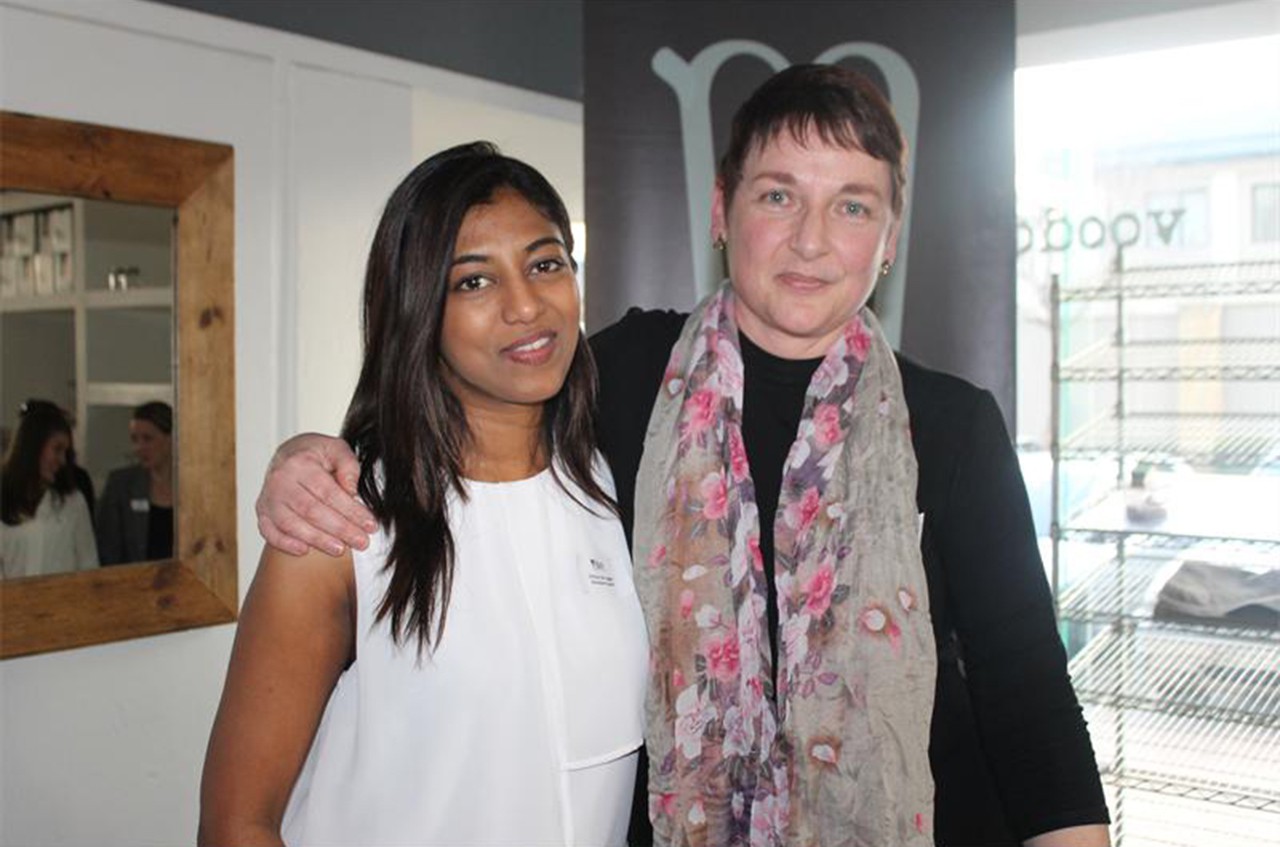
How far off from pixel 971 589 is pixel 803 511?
0.23 metres

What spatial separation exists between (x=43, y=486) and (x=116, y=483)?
0.16 m

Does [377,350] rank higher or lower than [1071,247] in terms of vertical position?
lower

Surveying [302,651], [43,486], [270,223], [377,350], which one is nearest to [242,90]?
[270,223]

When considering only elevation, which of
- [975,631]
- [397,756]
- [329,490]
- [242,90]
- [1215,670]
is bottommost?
[1215,670]

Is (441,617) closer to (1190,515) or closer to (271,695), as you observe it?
(271,695)

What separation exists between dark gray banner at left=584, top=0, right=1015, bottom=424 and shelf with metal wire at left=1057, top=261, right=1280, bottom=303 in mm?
447

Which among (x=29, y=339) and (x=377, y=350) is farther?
(x=29, y=339)

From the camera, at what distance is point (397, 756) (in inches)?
56.4

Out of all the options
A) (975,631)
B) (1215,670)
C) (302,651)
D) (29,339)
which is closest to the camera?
(302,651)

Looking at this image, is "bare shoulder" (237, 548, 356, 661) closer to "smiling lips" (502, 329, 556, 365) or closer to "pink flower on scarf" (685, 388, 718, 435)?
"smiling lips" (502, 329, 556, 365)

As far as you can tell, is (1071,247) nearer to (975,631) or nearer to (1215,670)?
(1215,670)

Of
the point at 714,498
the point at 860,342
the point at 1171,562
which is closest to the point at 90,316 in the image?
the point at 714,498

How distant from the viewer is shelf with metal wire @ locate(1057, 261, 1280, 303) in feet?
9.75

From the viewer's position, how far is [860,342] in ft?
Answer: 5.74
